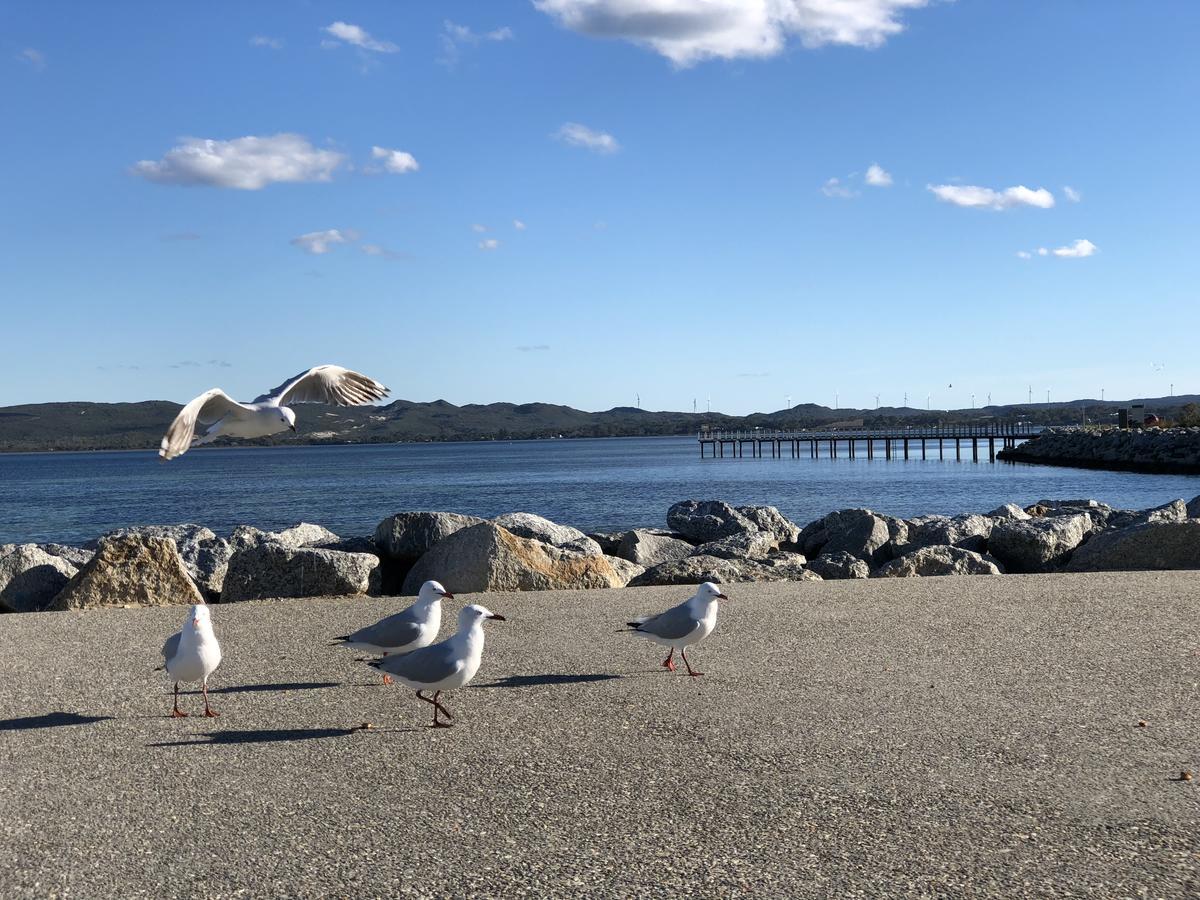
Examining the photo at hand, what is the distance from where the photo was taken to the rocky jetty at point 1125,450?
69.2 metres

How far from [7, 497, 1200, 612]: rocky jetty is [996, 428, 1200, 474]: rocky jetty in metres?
56.0

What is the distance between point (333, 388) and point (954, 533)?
37.1 ft

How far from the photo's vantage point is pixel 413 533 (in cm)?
1527

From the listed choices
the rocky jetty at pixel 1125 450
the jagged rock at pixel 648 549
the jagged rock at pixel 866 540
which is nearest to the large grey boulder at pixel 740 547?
the jagged rock at pixel 648 549

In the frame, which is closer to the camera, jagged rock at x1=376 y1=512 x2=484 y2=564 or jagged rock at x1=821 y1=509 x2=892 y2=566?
jagged rock at x1=376 y1=512 x2=484 y2=564

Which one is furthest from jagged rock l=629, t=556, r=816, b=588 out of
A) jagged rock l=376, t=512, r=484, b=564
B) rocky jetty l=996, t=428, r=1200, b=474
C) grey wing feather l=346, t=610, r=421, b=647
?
rocky jetty l=996, t=428, r=1200, b=474

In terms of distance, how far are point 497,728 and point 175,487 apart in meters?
82.4

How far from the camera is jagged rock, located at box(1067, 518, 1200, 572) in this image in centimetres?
1409

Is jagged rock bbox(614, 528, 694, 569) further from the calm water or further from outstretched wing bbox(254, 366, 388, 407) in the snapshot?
the calm water

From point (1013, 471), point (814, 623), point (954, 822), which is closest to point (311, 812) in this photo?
point (954, 822)

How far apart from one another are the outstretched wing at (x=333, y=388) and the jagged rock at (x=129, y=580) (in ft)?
10.0

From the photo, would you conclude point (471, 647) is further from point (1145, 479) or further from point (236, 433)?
point (1145, 479)

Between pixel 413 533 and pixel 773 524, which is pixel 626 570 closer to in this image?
pixel 413 533

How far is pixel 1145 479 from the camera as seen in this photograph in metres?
63.6
